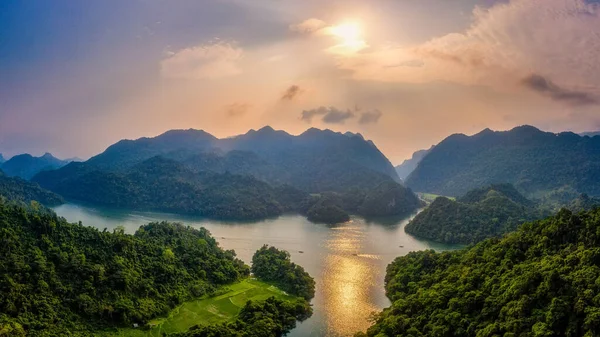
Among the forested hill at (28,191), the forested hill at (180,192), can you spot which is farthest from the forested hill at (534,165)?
the forested hill at (28,191)

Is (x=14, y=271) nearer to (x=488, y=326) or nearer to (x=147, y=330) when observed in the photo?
(x=147, y=330)

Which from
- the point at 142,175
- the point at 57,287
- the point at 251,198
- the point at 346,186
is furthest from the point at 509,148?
the point at 57,287


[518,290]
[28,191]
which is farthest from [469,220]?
[28,191]

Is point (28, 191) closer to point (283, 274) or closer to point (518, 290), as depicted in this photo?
point (283, 274)

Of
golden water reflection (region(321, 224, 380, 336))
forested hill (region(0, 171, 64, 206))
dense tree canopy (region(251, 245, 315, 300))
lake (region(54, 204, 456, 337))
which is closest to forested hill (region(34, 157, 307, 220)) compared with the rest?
lake (region(54, 204, 456, 337))

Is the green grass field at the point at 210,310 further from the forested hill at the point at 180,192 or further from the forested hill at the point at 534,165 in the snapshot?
the forested hill at the point at 534,165

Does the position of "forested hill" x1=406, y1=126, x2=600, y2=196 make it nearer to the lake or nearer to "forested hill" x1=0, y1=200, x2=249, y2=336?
the lake
